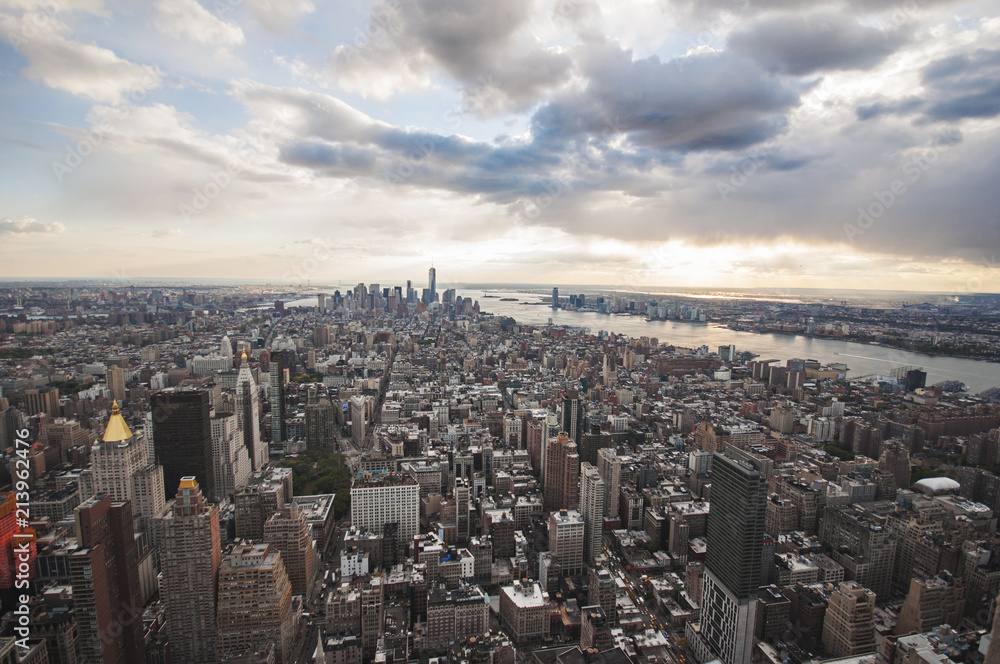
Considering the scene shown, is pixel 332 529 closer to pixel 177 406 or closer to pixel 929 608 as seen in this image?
pixel 177 406

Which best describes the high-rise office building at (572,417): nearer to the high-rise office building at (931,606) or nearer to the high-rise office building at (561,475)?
the high-rise office building at (561,475)

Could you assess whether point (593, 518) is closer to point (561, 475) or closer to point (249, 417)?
point (561, 475)

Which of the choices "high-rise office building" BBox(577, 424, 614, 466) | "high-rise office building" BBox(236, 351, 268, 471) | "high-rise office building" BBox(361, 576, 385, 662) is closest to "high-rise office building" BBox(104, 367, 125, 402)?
"high-rise office building" BBox(236, 351, 268, 471)

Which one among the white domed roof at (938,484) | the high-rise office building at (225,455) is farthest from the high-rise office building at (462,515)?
the white domed roof at (938,484)

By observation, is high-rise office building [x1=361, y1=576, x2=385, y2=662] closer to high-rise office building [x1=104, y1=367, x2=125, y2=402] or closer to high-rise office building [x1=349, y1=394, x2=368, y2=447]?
high-rise office building [x1=349, y1=394, x2=368, y2=447]

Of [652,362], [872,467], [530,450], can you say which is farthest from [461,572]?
[652,362]
